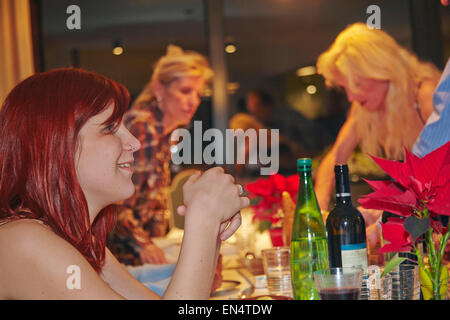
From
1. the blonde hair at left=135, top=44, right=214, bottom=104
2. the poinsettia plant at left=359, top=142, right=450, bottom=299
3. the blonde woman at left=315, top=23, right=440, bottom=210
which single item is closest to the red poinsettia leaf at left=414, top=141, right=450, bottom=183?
the poinsettia plant at left=359, top=142, right=450, bottom=299

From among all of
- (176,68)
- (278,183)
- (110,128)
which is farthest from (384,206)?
(176,68)

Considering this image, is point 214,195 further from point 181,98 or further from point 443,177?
point 181,98

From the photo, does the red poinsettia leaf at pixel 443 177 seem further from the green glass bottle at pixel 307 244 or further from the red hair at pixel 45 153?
the red hair at pixel 45 153

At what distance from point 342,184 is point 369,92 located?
1651 mm

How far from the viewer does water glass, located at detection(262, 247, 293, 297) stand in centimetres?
132

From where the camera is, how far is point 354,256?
3.22 ft

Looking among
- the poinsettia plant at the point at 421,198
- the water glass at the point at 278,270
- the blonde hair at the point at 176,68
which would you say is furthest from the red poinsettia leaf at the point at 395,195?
the blonde hair at the point at 176,68

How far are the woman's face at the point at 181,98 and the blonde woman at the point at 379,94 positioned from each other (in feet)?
3.40

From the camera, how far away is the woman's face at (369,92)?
2.51 m

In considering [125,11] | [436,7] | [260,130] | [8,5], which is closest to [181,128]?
[260,130]

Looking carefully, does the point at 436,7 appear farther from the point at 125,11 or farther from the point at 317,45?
the point at 125,11

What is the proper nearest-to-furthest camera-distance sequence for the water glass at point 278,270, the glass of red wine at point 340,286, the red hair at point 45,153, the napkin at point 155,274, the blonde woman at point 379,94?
the glass of red wine at point 340,286
the red hair at point 45,153
the water glass at point 278,270
the napkin at point 155,274
the blonde woman at point 379,94

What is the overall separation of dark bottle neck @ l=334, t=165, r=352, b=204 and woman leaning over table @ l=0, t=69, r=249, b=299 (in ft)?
0.62
